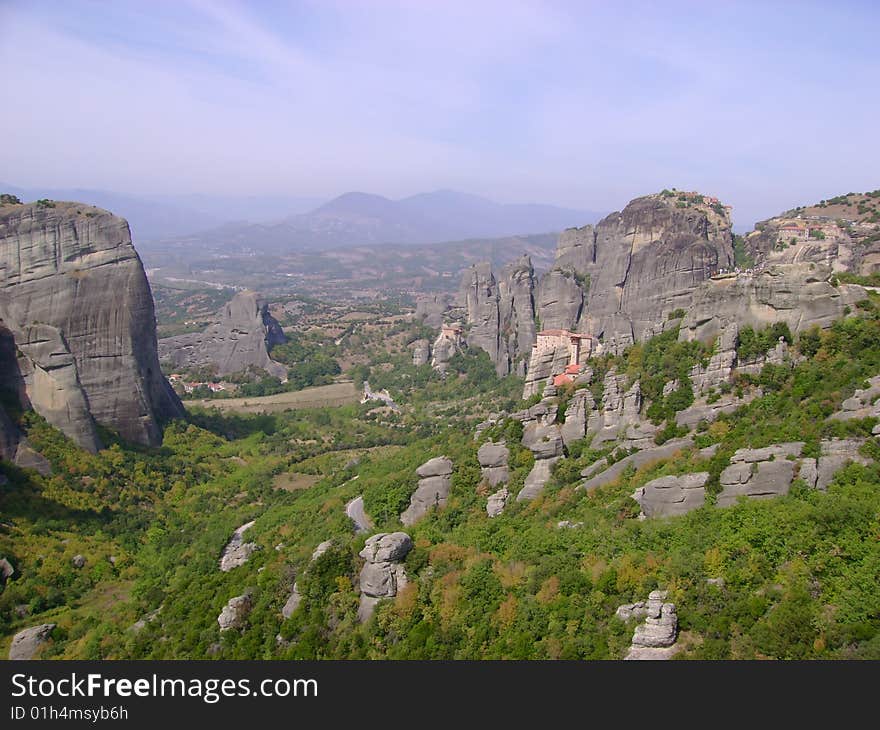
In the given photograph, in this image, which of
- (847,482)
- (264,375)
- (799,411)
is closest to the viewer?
(847,482)

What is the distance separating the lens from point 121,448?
37906 mm

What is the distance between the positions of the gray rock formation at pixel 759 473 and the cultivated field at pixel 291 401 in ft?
147

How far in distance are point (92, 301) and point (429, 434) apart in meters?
21.9

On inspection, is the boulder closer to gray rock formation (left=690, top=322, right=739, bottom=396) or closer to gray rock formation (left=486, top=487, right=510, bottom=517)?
gray rock formation (left=486, top=487, right=510, bottom=517)

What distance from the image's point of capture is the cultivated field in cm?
6015

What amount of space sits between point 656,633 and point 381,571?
294 inches

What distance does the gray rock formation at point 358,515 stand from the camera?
27.0m

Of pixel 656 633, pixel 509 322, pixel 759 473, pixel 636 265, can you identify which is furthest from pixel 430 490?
pixel 509 322

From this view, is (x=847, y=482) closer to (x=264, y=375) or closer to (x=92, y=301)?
(x=92, y=301)

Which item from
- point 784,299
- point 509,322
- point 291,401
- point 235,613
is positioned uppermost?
point 784,299

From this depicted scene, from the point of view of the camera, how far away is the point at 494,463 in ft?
86.8

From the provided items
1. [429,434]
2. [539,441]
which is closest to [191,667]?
[539,441]

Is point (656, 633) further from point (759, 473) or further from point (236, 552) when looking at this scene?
point (236, 552)

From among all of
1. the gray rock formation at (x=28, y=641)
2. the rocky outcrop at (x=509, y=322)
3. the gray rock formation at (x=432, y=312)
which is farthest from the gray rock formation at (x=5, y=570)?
the gray rock formation at (x=432, y=312)
